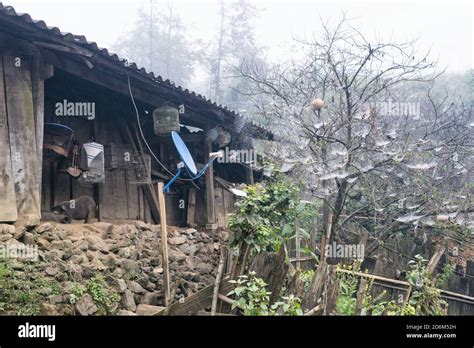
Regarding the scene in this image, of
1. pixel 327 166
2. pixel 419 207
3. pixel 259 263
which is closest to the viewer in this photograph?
pixel 259 263

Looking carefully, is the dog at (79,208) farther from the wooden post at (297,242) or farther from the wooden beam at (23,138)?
the wooden post at (297,242)

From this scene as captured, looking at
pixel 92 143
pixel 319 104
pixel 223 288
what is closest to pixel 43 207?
pixel 92 143

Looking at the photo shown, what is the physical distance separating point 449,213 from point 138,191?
5.80 metres

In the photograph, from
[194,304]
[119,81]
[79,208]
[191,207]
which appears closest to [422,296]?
[194,304]

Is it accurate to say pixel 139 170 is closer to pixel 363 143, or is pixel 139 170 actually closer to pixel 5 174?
pixel 5 174

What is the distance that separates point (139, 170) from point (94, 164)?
121 cm

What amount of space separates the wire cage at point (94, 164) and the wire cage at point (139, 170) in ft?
3.15

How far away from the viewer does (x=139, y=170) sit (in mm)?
7539

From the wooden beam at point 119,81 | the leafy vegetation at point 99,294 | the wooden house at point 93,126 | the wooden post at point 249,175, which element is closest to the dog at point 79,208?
the wooden house at point 93,126

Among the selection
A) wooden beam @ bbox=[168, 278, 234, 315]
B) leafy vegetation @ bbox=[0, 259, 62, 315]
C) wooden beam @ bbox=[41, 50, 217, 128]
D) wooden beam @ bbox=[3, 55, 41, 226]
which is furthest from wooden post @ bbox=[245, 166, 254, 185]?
leafy vegetation @ bbox=[0, 259, 62, 315]

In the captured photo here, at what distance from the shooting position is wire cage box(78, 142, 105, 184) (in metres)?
6.33

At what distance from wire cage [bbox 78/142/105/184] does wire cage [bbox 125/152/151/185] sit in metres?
0.96
